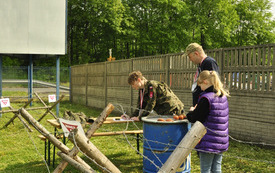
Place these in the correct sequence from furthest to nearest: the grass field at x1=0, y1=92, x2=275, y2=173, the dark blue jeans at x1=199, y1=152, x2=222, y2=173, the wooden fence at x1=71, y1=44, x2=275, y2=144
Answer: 1. the wooden fence at x1=71, y1=44, x2=275, y2=144
2. the grass field at x1=0, y1=92, x2=275, y2=173
3. the dark blue jeans at x1=199, y1=152, x2=222, y2=173

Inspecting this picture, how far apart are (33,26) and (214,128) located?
12308mm

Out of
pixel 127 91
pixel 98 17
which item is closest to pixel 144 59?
pixel 127 91

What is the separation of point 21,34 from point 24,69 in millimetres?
12220

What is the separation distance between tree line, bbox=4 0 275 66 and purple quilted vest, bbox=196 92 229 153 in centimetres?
3212

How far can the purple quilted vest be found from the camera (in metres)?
3.42

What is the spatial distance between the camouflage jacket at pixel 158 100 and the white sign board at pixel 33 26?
9823 millimetres

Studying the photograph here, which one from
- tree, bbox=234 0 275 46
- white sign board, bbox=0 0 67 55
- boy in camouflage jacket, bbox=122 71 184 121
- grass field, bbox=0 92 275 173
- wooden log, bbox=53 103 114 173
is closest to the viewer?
wooden log, bbox=53 103 114 173

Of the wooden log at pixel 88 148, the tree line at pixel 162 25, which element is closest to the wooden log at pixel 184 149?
the wooden log at pixel 88 148

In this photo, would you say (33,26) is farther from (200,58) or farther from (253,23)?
(253,23)

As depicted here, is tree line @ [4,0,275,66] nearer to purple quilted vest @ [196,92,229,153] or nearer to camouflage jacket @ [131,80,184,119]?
camouflage jacket @ [131,80,184,119]

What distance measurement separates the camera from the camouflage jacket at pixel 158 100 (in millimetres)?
5270

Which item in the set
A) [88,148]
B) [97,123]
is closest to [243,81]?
[97,123]

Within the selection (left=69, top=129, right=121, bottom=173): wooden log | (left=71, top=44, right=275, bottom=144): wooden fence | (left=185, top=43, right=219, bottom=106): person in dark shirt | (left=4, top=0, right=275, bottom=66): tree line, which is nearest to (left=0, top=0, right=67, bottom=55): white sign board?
(left=71, top=44, right=275, bottom=144): wooden fence

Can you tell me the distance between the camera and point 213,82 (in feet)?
11.6
